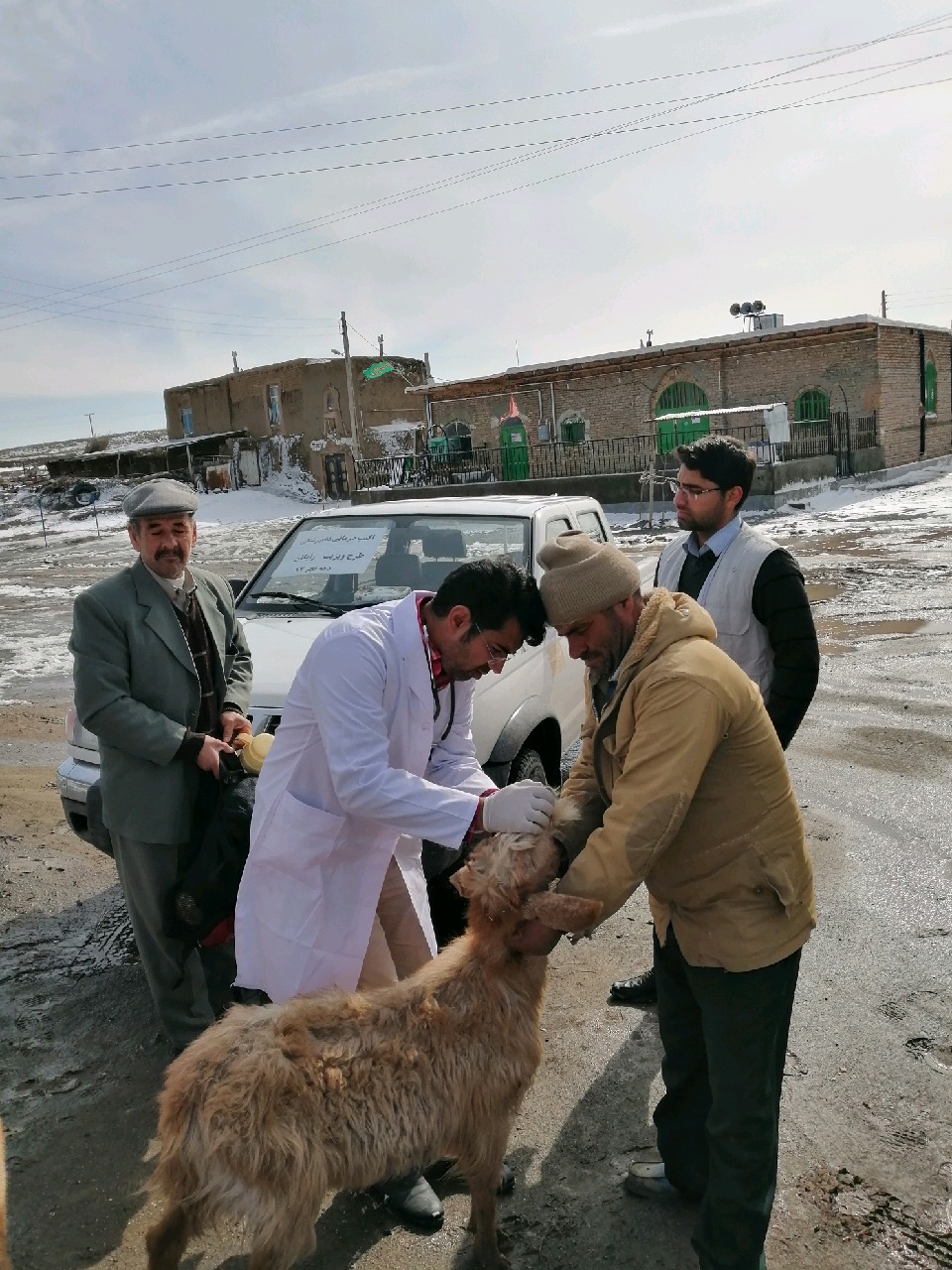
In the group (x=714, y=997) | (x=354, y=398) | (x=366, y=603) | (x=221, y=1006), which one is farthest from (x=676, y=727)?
(x=354, y=398)

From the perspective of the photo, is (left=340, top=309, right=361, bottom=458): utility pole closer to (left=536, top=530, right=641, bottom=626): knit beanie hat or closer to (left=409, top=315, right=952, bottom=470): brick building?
(left=409, top=315, right=952, bottom=470): brick building

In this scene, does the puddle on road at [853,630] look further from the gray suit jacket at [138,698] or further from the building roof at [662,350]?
the building roof at [662,350]

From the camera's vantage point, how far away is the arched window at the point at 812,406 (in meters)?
28.4

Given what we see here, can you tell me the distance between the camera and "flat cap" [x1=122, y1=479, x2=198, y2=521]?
141 inches

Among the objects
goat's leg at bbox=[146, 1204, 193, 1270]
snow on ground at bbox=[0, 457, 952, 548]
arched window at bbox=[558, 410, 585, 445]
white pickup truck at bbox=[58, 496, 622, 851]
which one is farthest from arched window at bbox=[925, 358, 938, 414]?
goat's leg at bbox=[146, 1204, 193, 1270]

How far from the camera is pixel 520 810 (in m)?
2.56

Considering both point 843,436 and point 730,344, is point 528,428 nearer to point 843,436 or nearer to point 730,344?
point 730,344

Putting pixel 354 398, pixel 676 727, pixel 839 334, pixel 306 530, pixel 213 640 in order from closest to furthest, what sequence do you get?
pixel 676 727 < pixel 213 640 < pixel 306 530 < pixel 839 334 < pixel 354 398

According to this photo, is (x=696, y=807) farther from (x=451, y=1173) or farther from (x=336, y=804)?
(x=451, y=1173)

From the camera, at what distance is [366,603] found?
5.55 metres

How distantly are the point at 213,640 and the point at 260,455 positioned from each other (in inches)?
1657

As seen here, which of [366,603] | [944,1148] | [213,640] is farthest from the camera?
[366,603]

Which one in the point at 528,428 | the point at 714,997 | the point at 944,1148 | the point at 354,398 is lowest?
the point at 944,1148

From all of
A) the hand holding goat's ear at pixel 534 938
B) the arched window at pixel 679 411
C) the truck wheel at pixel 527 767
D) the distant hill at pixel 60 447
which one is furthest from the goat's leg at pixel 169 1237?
the distant hill at pixel 60 447
